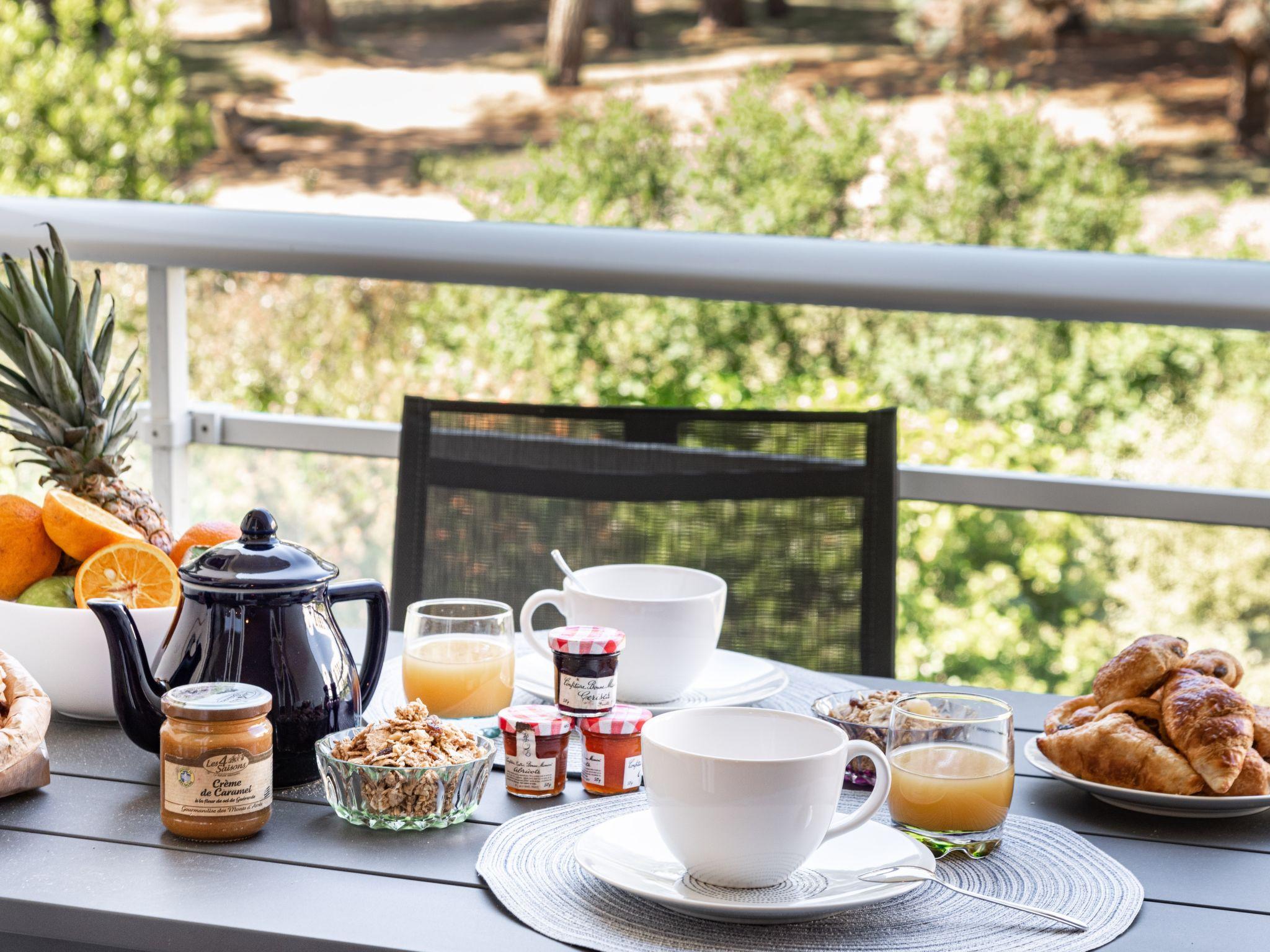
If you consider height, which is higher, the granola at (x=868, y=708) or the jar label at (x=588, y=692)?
the jar label at (x=588, y=692)

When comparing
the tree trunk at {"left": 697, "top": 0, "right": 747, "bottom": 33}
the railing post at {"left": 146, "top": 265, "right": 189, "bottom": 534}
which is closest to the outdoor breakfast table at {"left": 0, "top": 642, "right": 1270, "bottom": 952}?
the railing post at {"left": 146, "top": 265, "right": 189, "bottom": 534}

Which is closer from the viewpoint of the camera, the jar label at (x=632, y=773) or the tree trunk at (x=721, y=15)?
the jar label at (x=632, y=773)

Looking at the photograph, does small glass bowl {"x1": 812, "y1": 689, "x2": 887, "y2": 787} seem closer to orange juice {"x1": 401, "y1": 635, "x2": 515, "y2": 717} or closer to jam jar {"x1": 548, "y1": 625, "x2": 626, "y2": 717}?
jam jar {"x1": 548, "y1": 625, "x2": 626, "y2": 717}

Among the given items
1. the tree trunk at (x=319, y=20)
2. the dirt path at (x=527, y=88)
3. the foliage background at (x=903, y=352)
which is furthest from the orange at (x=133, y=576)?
the tree trunk at (x=319, y=20)

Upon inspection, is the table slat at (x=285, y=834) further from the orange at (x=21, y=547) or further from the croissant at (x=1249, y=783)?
the croissant at (x=1249, y=783)

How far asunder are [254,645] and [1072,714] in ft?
2.08

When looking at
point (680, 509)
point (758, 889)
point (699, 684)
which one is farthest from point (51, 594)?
point (680, 509)

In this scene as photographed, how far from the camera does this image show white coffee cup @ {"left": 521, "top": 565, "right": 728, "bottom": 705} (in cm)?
125

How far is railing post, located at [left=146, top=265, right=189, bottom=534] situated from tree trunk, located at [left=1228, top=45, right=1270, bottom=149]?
24.1ft

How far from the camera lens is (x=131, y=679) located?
106 cm

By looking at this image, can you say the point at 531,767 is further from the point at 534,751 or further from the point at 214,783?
the point at 214,783

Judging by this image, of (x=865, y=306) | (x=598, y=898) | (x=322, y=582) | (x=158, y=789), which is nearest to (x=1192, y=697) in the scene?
(x=598, y=898)

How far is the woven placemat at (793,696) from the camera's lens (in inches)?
46.0

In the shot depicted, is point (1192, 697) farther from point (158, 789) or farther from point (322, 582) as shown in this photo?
point (158, 789)
